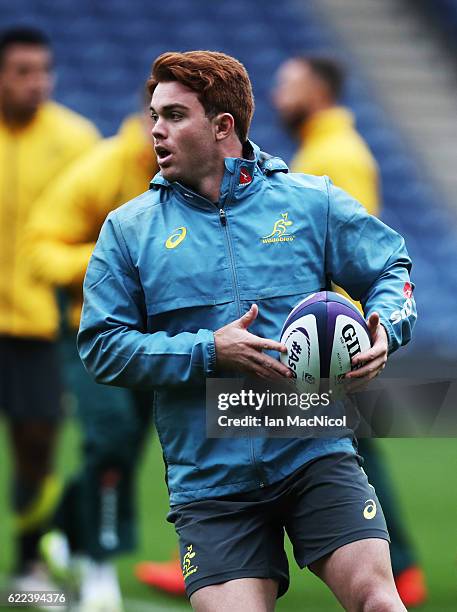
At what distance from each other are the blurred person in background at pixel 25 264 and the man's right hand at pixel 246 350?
138 inches

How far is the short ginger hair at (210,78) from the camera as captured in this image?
3.55m

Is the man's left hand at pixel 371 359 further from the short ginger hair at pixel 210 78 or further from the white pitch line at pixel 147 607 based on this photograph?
the white pitch line at pixel 147 607

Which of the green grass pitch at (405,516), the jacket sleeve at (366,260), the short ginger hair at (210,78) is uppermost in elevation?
the short ginger hair at (210,78)

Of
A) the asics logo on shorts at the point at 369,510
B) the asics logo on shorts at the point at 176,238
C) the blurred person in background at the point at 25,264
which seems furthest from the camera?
the blurred person in background at the point at 25,264

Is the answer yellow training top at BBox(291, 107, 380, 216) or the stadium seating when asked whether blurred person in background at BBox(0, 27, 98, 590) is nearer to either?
yellow training top at BBox(291, 107, 380, 216)

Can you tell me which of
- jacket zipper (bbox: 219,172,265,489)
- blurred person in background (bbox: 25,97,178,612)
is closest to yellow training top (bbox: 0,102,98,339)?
blurred person in background (bbox: 25,97,178,612)

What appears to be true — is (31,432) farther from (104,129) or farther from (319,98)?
(104,129)

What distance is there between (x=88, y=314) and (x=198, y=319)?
0.97 feet

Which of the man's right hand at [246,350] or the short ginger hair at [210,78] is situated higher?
the short ginger hair at [210,78]

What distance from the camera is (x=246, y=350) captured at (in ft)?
10.9

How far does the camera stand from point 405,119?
15.5 m

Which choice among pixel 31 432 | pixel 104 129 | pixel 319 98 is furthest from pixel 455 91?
pixel 31 432

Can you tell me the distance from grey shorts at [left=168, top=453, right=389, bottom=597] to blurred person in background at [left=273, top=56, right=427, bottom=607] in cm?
188

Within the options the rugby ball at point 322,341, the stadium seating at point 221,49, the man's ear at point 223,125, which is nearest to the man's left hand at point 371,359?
the rugby ball at point 322,341
